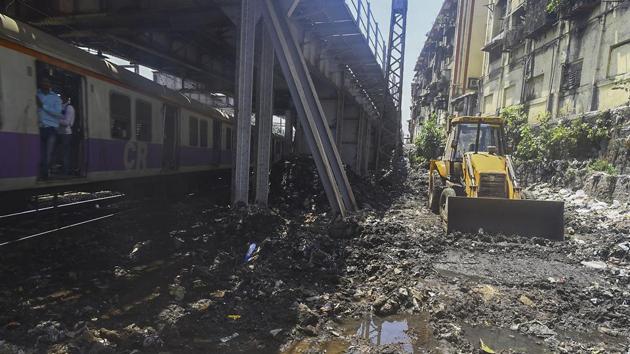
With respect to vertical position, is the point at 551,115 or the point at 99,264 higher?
the point at 551,115

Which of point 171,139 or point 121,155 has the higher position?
point 171,139

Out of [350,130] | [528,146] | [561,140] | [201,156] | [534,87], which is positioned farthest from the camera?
[350,130]

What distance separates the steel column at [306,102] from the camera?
8.42m

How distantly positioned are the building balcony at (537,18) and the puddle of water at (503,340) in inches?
706

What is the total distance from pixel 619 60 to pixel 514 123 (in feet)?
16.2

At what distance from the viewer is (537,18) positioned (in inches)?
742

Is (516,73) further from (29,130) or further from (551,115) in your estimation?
(29,130)

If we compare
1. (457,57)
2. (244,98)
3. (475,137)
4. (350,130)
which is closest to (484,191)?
(475,137)

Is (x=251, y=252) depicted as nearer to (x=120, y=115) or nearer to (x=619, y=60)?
(x=120, y=115)

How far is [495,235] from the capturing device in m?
7.70

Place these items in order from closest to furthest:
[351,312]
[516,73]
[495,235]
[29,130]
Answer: [351,312]
[29,130]
[495,235]
[516,73]

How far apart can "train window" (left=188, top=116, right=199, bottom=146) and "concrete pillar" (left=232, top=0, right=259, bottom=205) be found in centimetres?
417

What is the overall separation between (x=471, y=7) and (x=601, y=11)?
60.7 feet

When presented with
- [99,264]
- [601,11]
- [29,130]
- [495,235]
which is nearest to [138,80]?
[29,130]
